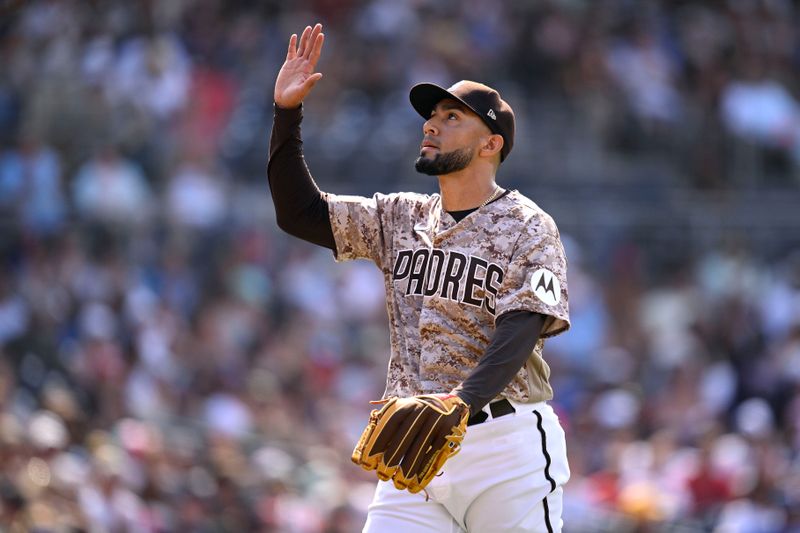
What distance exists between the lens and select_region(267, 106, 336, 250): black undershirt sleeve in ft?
15.4

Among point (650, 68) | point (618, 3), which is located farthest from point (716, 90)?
point (618, 3)

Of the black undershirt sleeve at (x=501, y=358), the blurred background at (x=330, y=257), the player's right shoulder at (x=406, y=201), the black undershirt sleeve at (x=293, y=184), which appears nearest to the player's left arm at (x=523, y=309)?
the black undershirt sleeve at (x=501, y=358)

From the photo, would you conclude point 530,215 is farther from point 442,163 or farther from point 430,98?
point 430,98

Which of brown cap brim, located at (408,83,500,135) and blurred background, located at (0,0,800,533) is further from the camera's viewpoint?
blurred background, located at (0,0,800,533)

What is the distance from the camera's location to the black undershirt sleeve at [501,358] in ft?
13.7

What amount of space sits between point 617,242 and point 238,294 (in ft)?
11.1

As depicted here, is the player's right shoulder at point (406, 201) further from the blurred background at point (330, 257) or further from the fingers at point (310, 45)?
the blurred background at point (330, 257)

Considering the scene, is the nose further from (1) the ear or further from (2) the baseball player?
(1) the ear

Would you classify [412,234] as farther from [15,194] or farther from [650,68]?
[650,68]

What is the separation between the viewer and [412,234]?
468cm

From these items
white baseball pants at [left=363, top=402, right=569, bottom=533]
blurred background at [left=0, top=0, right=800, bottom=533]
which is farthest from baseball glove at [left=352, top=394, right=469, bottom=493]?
blurred background at [left=0, top=0, right=800, bottom=533]

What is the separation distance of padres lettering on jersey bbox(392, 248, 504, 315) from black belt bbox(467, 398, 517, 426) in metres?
0.31

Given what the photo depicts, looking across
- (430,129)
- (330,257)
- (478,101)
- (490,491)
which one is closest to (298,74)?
(430,129)

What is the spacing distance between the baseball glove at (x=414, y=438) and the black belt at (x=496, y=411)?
30 cm
